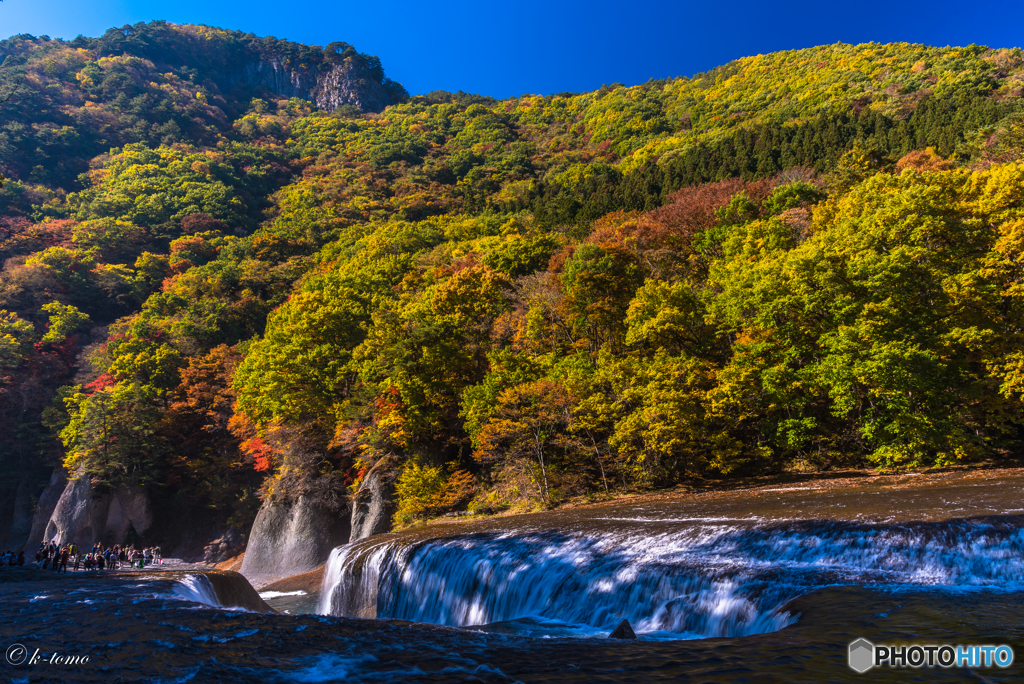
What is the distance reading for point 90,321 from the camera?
6281cm

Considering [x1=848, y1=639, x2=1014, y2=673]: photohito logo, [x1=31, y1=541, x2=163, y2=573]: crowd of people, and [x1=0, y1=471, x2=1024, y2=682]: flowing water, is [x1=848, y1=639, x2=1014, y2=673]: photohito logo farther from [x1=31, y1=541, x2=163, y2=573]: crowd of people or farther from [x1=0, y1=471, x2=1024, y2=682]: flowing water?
[x1=31, y1=541, x2=163, y2=573]: crowd of people

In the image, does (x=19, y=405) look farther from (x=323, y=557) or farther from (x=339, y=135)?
(x=339, y=135)

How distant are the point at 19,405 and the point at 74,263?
72.1 ft

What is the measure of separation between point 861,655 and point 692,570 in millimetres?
5026

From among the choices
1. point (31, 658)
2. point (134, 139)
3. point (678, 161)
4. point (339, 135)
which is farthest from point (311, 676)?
point (339, 135)

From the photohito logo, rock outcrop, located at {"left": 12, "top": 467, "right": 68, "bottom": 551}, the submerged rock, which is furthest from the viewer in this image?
rock outcrop, located at {"left": 12, "top": 467, "right": 68, "bottom": 551}

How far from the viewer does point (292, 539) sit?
36.5 metres

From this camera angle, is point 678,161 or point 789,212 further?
point 678,161

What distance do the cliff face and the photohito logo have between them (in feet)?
622

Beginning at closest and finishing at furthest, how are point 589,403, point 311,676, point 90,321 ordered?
point 311,676, point 589,403, point 90,321

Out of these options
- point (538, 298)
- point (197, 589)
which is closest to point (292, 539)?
point (197, 589)

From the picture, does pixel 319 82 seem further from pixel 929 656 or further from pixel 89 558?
pixel 929 656

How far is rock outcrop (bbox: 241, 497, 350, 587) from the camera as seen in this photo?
35656 millimetres

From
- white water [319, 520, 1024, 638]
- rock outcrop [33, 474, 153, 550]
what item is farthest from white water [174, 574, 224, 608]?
rock outcrop [33, 474, 153, 550]
